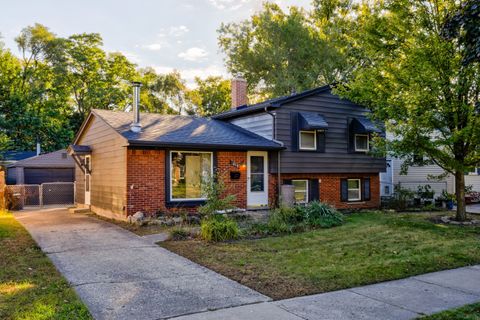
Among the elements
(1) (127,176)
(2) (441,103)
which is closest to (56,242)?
(1) (127,176)

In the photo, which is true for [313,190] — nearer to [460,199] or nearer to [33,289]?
[460,199]

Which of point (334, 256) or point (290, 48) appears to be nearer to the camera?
point (334, 256)

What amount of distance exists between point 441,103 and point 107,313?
10.7 metres

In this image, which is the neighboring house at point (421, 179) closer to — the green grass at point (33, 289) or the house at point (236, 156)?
the house at point (236, 156)

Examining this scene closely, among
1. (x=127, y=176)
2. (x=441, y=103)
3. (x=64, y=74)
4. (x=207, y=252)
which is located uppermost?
(x=64, y=74)

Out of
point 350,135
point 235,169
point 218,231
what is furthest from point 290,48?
point 218,231

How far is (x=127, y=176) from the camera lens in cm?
1206

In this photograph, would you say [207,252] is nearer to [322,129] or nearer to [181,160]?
[181,160]

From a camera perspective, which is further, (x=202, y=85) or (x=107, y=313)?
(x=202, y=85)

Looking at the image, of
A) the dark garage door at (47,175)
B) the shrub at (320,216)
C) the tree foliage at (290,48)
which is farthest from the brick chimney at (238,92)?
the dark garage door at (47,175)

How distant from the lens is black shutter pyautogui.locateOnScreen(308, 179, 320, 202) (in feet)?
51.2

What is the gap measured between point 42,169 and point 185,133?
44.4ft

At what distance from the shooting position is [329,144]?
15.9 m

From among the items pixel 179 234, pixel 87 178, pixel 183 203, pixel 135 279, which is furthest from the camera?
pixel 87 178
